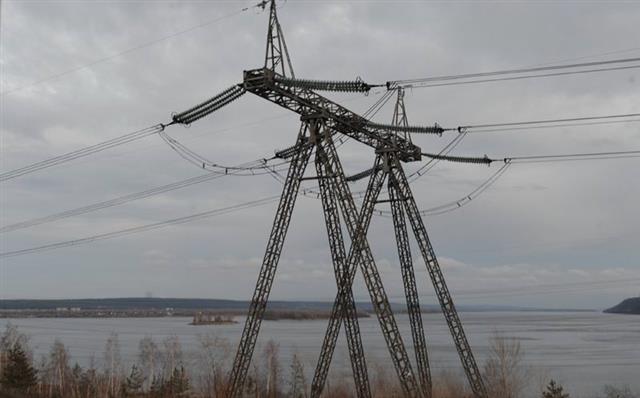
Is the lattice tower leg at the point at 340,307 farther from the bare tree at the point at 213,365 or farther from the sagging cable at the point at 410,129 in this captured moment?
the bare tree at the point at 213,365

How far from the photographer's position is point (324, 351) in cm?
2502

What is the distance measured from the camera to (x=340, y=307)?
24672 mm

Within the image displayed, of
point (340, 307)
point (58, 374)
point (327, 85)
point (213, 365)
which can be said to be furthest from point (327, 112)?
point (58, 374)

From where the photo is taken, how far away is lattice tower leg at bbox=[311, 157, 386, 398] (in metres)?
24.1

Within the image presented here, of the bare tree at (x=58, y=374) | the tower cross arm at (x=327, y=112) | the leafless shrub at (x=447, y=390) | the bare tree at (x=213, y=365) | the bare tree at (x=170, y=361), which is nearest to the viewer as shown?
the tower cross arm at (x=327, y=112)

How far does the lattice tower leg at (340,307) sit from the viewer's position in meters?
24.1

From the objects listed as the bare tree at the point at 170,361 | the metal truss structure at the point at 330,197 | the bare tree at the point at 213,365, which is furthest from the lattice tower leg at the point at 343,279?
the bare tree at the point at 170,361

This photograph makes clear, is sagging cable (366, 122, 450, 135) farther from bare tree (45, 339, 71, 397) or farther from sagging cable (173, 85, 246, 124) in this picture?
bare tree (45, 339, 71, 397)

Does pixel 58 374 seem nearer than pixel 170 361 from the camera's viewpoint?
Yes

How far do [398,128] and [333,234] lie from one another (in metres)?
5.87

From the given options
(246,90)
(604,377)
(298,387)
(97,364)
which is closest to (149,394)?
(298,387)

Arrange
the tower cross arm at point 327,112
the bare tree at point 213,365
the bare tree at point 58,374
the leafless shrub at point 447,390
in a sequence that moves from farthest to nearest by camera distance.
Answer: the bare tree at point 58,374
the bare tree at point 213,365
the leafless shrub at point 447,390
the tower cross arm at point 327,112

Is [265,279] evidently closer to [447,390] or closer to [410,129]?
[410,129]

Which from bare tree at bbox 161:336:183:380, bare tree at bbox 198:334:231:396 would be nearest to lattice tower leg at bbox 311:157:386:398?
bare tree at bbox 198:334:231:396
